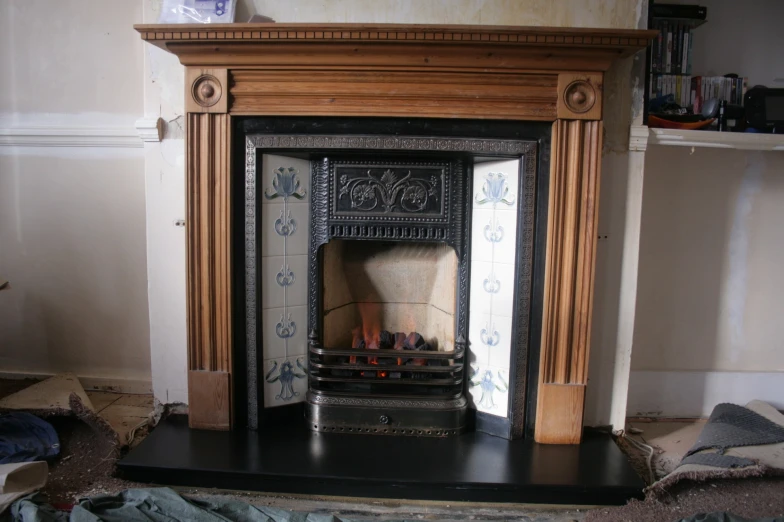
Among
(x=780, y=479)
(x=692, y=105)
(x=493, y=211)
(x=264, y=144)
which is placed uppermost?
(x=692, y=105)

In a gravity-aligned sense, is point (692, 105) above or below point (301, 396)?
above

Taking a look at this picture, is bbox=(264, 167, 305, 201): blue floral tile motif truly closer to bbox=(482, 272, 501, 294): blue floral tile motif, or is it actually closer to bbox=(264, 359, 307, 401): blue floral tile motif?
bbox=(264, 359, 307, 401): blue floral tile motif

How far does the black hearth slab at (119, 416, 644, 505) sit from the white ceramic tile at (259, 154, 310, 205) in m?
0.93

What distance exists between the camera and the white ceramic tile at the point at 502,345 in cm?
223

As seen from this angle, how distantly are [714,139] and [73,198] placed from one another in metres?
2.81

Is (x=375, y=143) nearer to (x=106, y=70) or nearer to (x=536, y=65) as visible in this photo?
(x=536, y=65)

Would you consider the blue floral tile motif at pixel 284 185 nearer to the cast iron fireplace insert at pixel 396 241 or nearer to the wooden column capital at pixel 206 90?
the cast iron fireplace insert at pixel 396 241

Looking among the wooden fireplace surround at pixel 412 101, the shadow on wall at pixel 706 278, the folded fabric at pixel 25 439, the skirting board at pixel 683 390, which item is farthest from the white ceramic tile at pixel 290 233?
the skirting board at pixel 683 390

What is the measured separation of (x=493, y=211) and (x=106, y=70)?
1867mm

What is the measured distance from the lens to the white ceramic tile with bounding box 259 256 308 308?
7.40 ft

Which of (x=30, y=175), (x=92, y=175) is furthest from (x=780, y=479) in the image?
(x=30, y=175)

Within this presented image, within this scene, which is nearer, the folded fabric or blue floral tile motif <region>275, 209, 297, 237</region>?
the folded fabric

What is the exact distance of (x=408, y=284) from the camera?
98.3 inches

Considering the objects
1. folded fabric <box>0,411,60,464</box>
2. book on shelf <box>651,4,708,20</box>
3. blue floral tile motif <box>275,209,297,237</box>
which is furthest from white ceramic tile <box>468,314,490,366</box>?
folded fabric <box>0,411,60,464</box>
